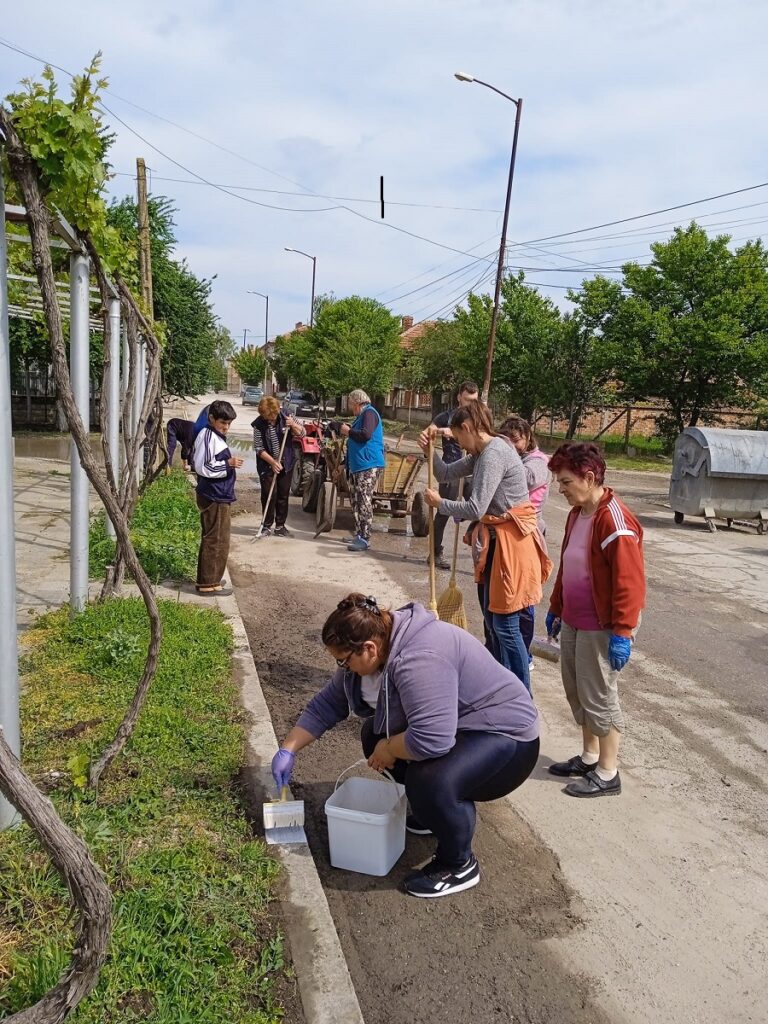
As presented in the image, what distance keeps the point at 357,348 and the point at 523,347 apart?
46.5 ft

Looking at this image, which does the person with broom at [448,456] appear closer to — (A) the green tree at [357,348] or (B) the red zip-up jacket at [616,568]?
(B) the red zip-up jacket at [616,568]

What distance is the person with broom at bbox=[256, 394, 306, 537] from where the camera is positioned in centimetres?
998

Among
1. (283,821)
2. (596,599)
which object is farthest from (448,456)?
(283,821)

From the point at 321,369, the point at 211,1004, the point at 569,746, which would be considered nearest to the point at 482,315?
the point at 321,369

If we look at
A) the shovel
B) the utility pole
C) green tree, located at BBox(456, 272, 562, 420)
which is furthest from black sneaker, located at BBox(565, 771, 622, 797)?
green tree, located at BBox(456, 272, 562, 420)

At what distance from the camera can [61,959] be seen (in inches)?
97.3

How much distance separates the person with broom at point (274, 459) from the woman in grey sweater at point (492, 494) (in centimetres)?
550

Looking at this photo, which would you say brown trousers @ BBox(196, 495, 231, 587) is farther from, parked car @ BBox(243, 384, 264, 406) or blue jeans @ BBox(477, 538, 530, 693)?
parked car @ BBox(243, 384, 264, 406)

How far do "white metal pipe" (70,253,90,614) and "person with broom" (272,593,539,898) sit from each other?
2.77m

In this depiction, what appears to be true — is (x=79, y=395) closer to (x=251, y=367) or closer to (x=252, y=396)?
(x=252, y=396)

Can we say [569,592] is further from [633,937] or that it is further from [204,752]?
Result: [204,752]

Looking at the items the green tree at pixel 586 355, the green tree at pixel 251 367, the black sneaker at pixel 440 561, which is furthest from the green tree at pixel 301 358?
the black sneaker at pixel 440 561

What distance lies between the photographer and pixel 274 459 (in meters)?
10.0

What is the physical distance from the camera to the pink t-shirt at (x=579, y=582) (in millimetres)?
3900
